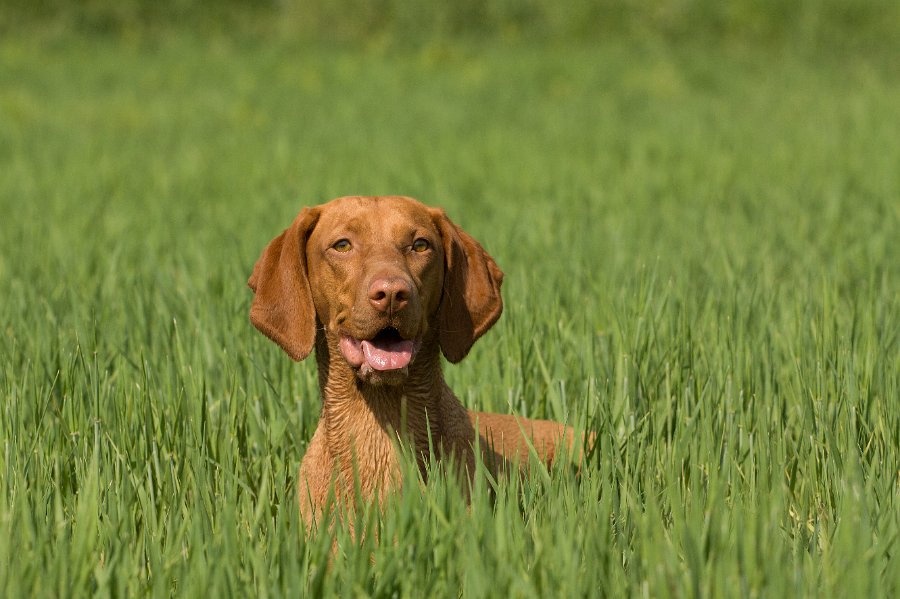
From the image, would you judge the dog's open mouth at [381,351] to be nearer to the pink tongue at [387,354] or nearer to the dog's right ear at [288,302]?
the pink tongue at [387,354]

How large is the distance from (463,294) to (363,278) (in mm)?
379

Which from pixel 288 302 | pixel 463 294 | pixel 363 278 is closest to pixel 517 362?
pixel 463 294

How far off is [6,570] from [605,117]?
38.9ft

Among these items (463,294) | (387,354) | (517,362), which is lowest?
(517,362)

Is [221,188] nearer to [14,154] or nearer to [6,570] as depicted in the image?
[14,154]

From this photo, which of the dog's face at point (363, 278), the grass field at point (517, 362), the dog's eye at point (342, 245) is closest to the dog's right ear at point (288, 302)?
the dog's face at point (363, 278)

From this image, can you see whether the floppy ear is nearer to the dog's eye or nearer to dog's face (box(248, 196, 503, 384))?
dog's face (box(248, 196, 503, 384))

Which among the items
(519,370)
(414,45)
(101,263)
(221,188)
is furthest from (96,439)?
(414,45)

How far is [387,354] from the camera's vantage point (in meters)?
3.14

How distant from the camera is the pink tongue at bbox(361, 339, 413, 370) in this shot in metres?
3.13

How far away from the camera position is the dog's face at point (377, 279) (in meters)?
3.01

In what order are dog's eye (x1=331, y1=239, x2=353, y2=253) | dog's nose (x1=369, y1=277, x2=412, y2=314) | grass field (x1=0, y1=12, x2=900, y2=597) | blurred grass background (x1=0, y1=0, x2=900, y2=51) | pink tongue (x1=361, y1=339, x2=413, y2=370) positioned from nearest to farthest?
1. grass field (x1=0, y1=12, x2=900, y2=597)
2. dog's nose (x1=369, y1=277, x2=412, y2=314)
3. pink tongue (x1=361, y1=339, x2=413, y2=370)
4. dog's eye (x1=331, y1=239, x2=353, y2=253)
5. blurred grass background (x1=0, y1=0, x2=900, y2=51)

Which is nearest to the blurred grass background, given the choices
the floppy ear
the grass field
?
the grass field

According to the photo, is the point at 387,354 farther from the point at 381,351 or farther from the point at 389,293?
the point at 389,293
